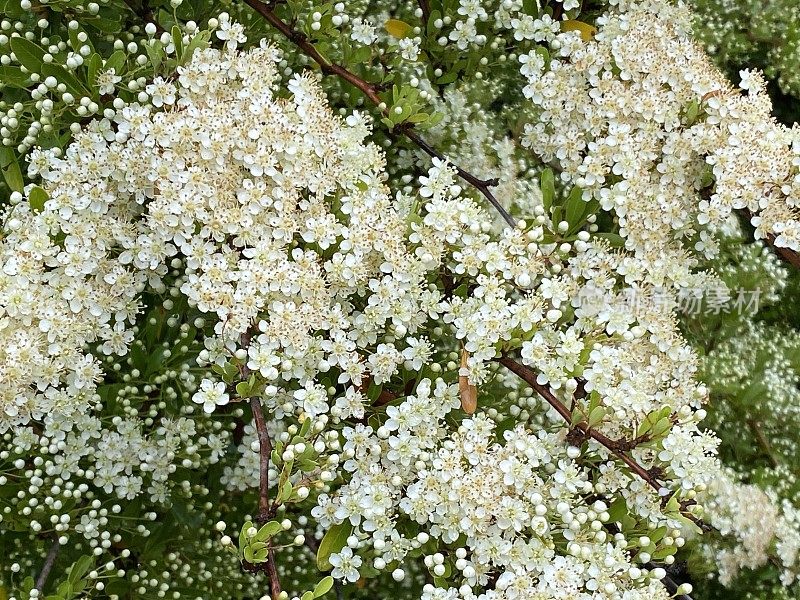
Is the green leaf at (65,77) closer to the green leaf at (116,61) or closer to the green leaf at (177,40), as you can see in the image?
the green leaf at (116,61)

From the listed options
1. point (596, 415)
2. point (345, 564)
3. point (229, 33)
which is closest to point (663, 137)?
point (596, 415)

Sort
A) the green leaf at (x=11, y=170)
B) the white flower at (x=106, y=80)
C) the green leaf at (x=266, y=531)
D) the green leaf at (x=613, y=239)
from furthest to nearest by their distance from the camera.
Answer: the green leaf at (x=613, y=239) < the green leaf at (x=11, y=170) < the white flower at (x=106, y=80) < the green leaf at (x=266, y=531)

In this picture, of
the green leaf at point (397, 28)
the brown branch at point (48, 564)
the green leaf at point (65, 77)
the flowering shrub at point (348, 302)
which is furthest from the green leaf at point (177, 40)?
the brown branch at point (48, 564)

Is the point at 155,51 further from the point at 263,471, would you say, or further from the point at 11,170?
the point at 263,471

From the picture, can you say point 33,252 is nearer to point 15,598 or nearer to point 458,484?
point 15,598

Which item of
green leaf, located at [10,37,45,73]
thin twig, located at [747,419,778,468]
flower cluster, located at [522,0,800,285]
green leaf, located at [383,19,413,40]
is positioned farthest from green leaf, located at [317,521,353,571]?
thin twig, located at [747,419,778,468]

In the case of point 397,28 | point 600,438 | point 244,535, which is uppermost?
point 397,28

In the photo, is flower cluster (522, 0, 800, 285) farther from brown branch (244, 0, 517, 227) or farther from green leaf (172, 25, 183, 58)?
green leaf (172, 25, 183, 58)
